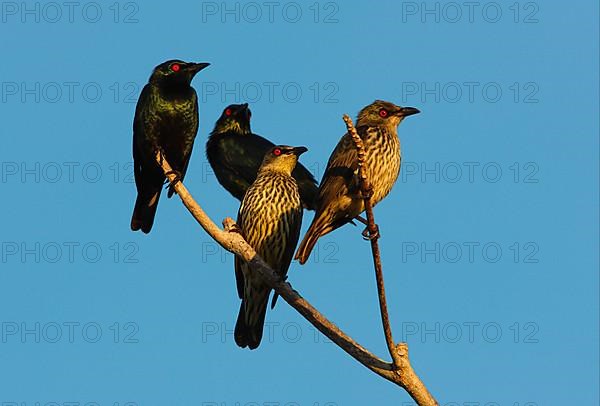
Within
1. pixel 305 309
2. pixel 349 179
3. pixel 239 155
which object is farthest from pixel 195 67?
pixel 305 309

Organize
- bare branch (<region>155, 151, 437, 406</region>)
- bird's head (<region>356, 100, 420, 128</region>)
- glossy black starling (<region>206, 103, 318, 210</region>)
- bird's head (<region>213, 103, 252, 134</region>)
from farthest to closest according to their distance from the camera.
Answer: bird's head (<region>213, 103, 252, 134</region>) < glossy black starling (<region>206, 103, 318, 210</region>) < bird's head (<region>356, 100, 420, 128</region>) < bare branch (<region>155, 151, 437, 406</region>)

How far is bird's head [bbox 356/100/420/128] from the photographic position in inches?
354

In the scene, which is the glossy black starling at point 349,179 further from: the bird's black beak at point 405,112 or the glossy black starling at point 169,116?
the glossy black starling at point 169,116

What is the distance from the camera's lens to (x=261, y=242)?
28.5 feet

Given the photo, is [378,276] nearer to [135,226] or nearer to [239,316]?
[239,316]

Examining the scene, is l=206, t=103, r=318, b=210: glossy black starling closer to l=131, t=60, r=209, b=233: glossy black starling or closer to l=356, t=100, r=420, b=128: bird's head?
l=131, t=60, r=209, b=233: glossy black starling

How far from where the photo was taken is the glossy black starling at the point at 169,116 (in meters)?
10.0

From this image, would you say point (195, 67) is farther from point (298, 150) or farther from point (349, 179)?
point (349, 179)

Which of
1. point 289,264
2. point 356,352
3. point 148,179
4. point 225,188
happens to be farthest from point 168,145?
point 356,352

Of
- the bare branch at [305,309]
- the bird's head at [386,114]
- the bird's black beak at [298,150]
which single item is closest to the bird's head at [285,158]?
the bird's black beak at [298,150]

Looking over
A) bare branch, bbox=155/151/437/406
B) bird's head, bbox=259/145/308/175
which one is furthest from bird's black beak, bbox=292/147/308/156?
bare branch, bbox=155/151/437/406

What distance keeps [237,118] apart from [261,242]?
10.1 feet

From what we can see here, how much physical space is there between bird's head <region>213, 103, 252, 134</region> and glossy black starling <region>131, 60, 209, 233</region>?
123 centimetres

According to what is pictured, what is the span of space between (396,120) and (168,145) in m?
2.39
